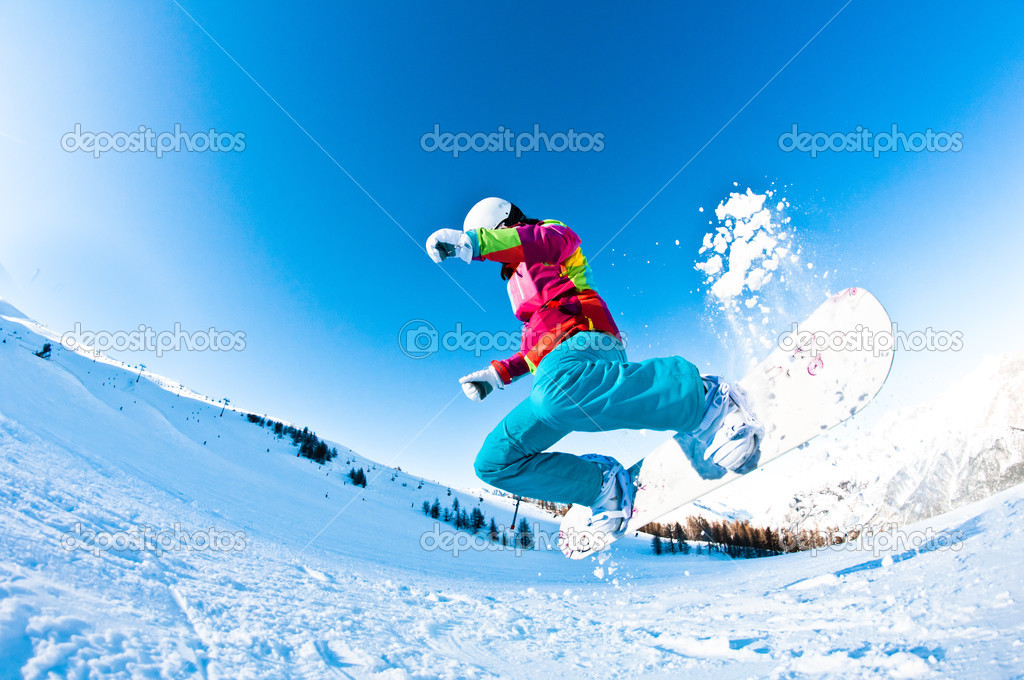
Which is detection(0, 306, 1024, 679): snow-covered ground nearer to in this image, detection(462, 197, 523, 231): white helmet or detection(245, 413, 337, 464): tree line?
detection(462, 197, 523, 231): white helmet

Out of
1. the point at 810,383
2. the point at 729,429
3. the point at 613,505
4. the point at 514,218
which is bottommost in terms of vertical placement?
the point at 613,505

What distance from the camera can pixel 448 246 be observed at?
2508 mm

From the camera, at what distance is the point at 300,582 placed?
3824mm

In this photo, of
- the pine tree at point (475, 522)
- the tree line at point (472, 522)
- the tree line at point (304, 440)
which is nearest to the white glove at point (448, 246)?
the tree line at point (472, 522)

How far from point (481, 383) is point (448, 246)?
1.04 metres

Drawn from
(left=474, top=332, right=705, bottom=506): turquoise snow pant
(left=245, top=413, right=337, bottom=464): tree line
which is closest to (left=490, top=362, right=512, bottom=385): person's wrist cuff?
(left=474, top=332, right=705, bottom=506): turquoise snow pant

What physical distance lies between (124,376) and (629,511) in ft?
101

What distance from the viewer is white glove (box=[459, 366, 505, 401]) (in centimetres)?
301

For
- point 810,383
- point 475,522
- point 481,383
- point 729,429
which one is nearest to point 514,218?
point 481,383

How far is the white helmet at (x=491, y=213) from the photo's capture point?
3.59 metres

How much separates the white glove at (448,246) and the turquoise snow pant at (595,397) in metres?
0.84

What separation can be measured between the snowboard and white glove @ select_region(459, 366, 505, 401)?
1.39 meters

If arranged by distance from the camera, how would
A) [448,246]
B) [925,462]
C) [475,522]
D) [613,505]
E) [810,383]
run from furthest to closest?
[925,462] → [475,522] → [613,505] → [810,383] → [448,246]

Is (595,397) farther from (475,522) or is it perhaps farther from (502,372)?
(475,522)
